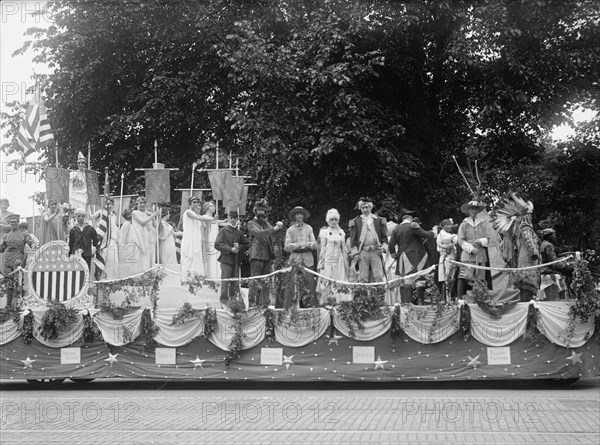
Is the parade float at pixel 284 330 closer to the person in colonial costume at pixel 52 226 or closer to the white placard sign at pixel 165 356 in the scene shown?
the white placard sign at pixel 165 356

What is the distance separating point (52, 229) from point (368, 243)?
6628 mm

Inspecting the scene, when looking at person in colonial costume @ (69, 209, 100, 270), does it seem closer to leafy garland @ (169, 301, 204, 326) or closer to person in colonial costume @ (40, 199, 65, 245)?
person in colonial costume @ (40, 199, 65, 245)

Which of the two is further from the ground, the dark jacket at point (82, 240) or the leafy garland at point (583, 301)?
the dark jacket at point (82, 240)

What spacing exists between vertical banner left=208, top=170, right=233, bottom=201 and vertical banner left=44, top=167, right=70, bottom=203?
9.86ft

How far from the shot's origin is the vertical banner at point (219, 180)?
20.0 m

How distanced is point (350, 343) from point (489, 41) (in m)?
12.6

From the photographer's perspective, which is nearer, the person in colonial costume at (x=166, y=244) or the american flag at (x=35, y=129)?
the american flag at (x=35, y=129)

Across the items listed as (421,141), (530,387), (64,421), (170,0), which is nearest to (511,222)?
(530,387)

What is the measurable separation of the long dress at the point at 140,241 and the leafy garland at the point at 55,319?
2698 mm

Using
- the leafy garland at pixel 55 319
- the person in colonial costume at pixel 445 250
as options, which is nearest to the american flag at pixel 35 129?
the leafy garland at pixel 55 319

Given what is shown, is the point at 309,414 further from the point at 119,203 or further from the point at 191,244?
the point at 119,203

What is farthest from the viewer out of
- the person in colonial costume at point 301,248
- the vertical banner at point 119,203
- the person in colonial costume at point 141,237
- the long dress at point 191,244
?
the vertical banner at point 119,203

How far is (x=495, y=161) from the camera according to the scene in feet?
94.6

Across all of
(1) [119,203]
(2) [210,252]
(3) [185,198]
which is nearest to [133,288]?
(2) [210,252]
